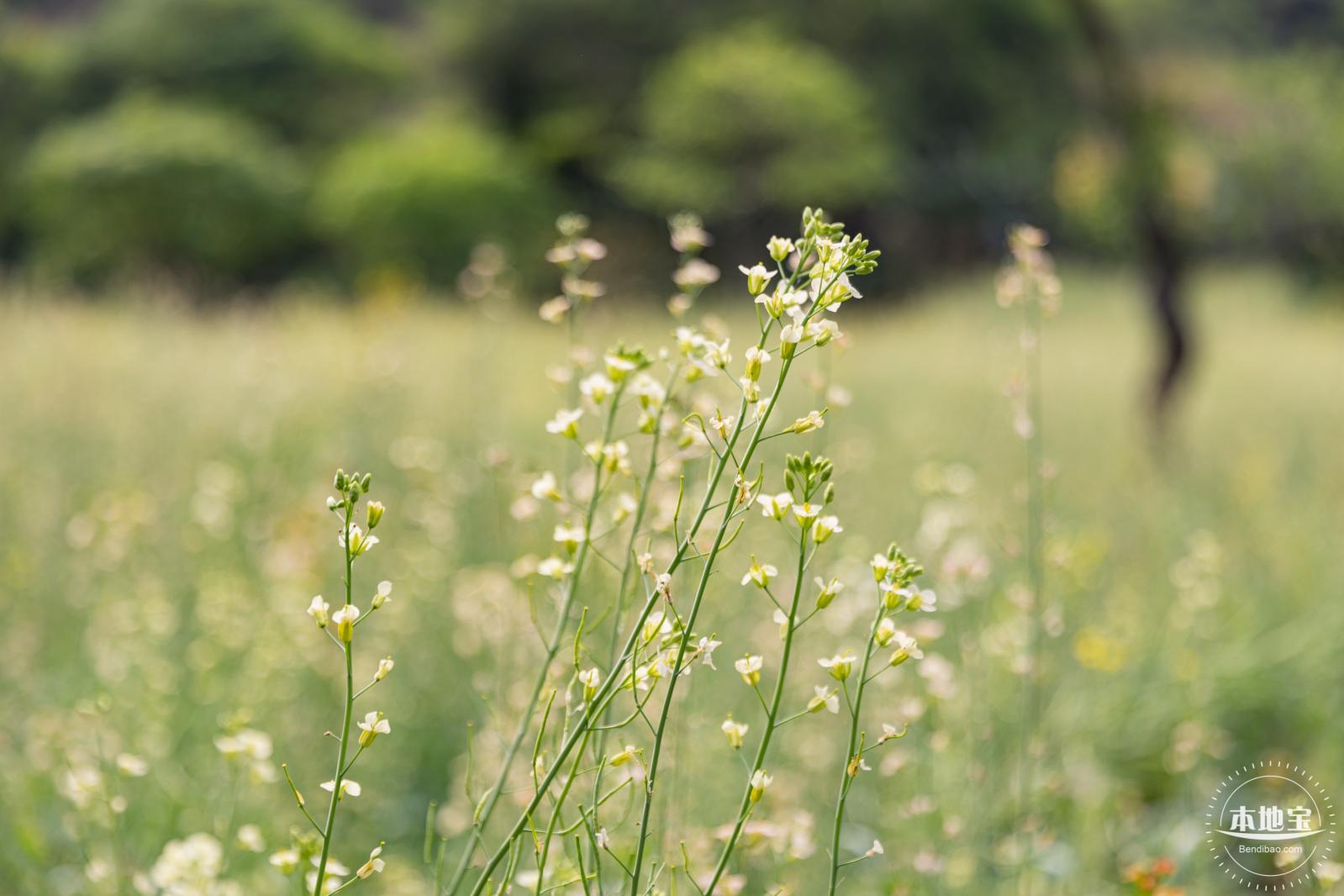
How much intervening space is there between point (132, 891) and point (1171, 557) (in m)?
2.99

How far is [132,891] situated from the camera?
57.8 inches

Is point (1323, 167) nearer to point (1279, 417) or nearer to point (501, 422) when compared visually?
point (1279, 417)

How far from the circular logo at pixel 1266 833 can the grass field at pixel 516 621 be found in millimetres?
48

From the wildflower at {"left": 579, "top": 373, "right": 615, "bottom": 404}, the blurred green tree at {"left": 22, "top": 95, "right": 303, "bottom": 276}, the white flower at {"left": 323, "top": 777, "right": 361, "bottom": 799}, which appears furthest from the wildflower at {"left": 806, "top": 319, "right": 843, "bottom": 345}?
the blurred green tree at {"left": 22, "top": 95, "right": 303, "bottom": 276}

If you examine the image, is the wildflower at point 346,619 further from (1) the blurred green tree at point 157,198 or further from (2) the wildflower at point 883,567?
(1) the blurred green tree at point 157,198

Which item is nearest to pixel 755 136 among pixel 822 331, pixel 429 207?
pixel 429 207

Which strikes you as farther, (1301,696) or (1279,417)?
(1279,417)

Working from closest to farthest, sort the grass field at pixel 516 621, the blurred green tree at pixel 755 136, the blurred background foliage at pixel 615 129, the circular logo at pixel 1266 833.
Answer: the grass field at pixel 516 621
the circular logo at pixel 1266 833
the blurred background foliage at pixel 615 129
the blurred green tree at pixel 755 136

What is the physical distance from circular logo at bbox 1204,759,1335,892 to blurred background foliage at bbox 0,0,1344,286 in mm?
15161

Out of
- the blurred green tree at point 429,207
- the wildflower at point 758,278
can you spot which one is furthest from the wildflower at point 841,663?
the blurred green tree at point 429,207

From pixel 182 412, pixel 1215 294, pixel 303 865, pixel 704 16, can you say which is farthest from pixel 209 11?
pixel 303 865

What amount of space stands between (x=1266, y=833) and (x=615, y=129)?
19077mm

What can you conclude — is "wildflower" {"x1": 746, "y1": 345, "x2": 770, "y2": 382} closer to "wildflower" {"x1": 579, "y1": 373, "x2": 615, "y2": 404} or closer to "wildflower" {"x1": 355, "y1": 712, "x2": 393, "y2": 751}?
"wildflower" {"x1": 579, "y1": 373, "x2": 615, "y2": 404}

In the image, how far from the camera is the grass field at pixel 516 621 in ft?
6.15
